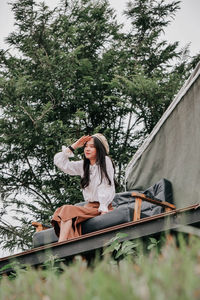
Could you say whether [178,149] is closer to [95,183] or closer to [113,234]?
[95,183]

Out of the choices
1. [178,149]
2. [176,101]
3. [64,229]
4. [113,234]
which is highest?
[176,101]

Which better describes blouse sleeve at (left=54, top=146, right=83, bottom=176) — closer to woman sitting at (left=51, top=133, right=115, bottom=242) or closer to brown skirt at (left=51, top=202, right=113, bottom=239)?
woman sitting at (left=51, top=133, right=115, bottom=242)

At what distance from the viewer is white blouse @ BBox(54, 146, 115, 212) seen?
12.4ft

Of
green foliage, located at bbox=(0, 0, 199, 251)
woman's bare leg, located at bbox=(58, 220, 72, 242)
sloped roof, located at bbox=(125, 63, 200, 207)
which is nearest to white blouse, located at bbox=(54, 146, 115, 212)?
woman's bare leg, located at bbox=(58, 220, 72, 242)

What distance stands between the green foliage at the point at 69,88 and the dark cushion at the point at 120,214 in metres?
2.95

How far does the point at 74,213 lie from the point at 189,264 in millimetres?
2684

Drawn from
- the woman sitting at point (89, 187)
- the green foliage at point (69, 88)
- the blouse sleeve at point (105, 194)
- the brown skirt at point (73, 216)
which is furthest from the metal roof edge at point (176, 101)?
the green foliage at point (69, 88)

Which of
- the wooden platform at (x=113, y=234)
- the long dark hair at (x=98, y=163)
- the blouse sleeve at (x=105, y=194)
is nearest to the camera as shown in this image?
the wooden platform at (x=113, y=234)

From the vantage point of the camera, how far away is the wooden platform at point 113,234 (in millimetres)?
2830

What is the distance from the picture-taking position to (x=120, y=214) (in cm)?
350

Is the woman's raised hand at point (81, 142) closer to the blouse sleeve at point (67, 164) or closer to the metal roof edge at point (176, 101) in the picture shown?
the blouse sleeve at point (67, 164)

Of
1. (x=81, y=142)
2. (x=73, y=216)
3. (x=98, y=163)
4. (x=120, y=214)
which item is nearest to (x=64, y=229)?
(x=73, y=216)

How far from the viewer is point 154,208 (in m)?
4.76

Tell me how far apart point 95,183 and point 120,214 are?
48 cm
